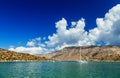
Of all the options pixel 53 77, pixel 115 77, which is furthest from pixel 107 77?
pixel 53 77

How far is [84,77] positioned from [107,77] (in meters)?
9.80

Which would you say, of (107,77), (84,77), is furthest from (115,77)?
(84,77)

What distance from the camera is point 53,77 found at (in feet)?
294

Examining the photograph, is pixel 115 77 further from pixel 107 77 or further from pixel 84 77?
pixel 84 77

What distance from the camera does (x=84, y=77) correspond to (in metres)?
92.0

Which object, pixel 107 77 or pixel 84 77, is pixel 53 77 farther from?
pixel 107 77

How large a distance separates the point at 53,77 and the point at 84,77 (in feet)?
43.1

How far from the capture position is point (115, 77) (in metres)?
92.9

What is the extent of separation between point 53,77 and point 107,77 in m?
22.9

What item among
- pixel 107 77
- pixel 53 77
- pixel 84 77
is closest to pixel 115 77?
pixel 107 77

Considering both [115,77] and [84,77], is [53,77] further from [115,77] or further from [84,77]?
[115,77]

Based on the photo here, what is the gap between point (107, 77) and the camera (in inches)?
3647

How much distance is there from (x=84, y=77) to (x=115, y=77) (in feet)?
43.5
